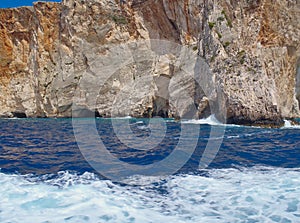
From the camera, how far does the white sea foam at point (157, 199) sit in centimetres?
412

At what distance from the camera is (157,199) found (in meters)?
4.89

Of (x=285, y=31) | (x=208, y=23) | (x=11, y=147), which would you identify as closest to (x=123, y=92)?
(x=208, y=23)

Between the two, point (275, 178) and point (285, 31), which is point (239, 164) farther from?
point (285, 31)

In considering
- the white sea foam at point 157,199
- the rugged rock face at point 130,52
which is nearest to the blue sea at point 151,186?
the white sea foam at point 157,199

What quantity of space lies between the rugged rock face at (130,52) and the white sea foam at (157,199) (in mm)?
18001

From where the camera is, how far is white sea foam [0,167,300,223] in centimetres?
412

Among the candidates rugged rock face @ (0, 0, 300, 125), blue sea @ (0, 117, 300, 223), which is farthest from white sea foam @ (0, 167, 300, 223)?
rugged rock face @ (0, 0, 300, 125)

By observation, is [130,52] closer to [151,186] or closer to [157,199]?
A: [151,186]

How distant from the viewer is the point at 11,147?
36.2 ft

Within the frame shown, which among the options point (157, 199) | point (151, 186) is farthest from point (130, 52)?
point (157, 199)

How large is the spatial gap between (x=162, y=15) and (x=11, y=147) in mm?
31555

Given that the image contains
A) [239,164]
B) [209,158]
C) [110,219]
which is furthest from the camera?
[209,158]

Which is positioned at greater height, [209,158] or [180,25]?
[180,25]

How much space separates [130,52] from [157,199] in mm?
35375
